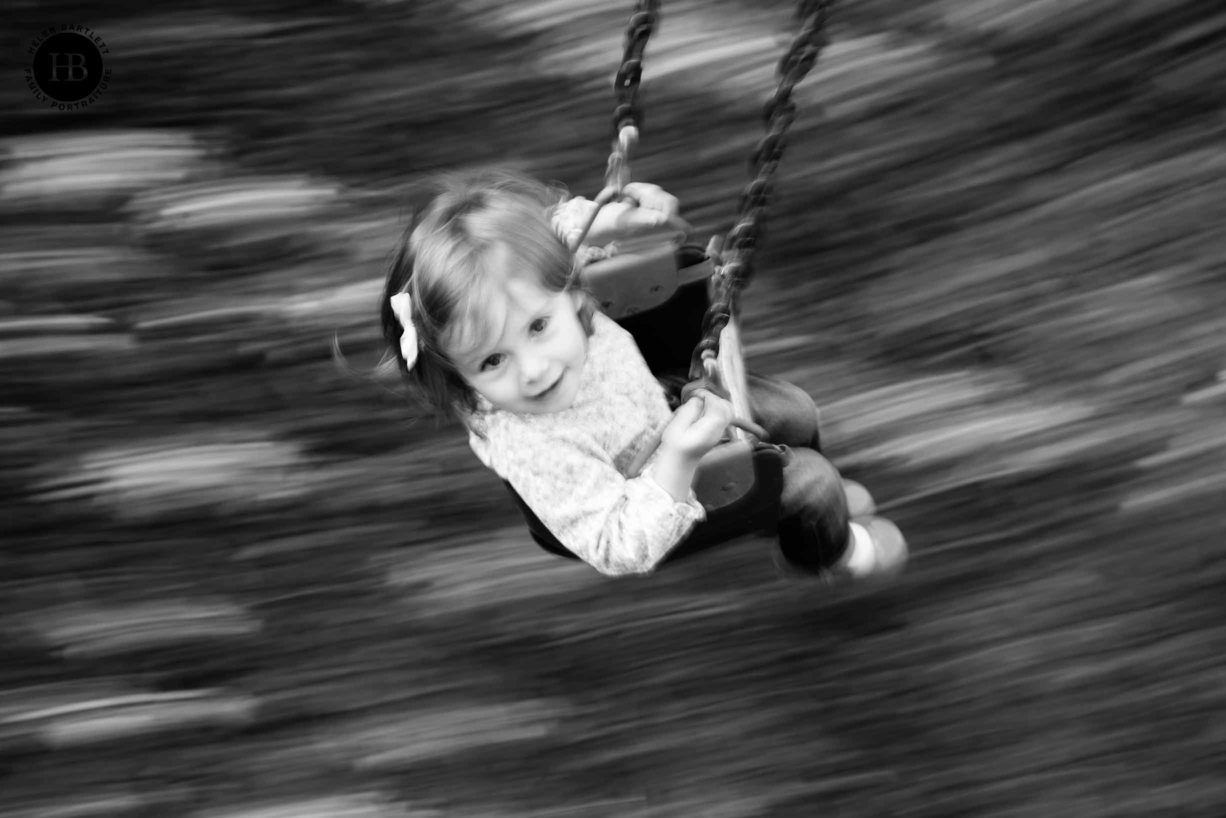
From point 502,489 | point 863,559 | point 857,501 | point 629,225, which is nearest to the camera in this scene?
point 629,225

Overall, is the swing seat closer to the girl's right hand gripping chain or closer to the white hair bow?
the girl's right hand gripping chain

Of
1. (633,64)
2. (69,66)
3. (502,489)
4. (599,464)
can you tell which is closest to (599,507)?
(599,464)

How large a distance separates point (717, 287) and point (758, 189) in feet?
0.27

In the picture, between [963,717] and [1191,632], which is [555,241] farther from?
[1191,632]

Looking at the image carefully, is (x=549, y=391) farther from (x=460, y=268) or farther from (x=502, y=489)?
(x=502, y=489)

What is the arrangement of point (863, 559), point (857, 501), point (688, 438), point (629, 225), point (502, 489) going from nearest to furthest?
point (688, 438)
point (629, 225)
point (863, 559)
point (857, 501)
point (502, 489)

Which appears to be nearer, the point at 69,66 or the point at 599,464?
the point at 599,464

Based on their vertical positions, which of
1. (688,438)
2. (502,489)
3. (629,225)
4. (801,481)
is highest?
(629,225)

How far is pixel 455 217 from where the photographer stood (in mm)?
1005

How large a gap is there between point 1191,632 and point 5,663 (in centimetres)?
145

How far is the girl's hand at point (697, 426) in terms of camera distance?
3.12 ft

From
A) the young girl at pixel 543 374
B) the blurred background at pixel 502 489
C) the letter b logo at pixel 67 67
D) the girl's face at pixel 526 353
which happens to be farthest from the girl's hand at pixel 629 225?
the letter b logo at pixel 67 67

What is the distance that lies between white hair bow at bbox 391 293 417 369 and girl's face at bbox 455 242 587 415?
34 millimetres

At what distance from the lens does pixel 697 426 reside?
0.95 metres
